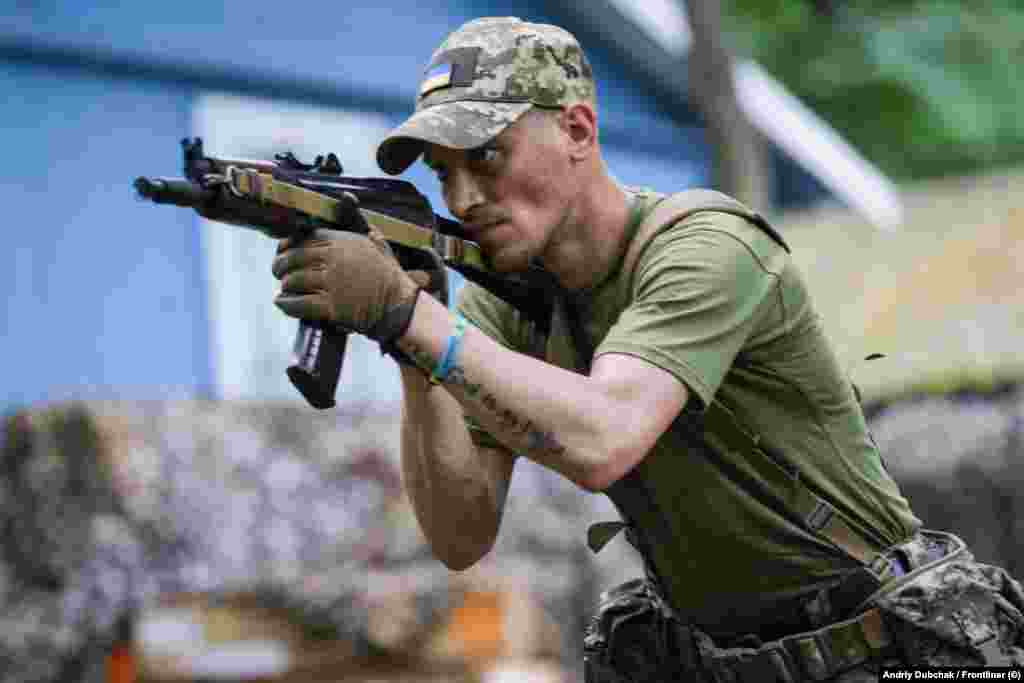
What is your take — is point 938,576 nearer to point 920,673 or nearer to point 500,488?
point 920,673

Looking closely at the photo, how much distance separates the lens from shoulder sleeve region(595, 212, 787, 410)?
3561 mm

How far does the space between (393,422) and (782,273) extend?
602cm

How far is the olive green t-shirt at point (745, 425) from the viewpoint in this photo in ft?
12.0

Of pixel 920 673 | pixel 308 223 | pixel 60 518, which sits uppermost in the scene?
pixel 308 223

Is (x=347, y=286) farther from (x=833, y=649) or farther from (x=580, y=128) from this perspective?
(x=833, y=649)

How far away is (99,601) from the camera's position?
8.24m

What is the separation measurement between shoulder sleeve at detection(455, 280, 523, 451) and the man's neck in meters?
0.27

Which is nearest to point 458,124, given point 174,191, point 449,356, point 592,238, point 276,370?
point 592,238

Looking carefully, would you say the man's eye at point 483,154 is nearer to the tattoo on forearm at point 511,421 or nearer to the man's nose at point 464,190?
the man's nose at point 464,190

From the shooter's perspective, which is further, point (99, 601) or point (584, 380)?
point (99, 601)

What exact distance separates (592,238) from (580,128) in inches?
10.4

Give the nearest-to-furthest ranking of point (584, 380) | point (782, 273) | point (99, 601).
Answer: point (584, 380) < point (782, 273) < point (99, 601)

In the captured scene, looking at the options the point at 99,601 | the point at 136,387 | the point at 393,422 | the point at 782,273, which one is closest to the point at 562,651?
the point at 393,422

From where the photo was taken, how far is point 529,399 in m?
3.44
